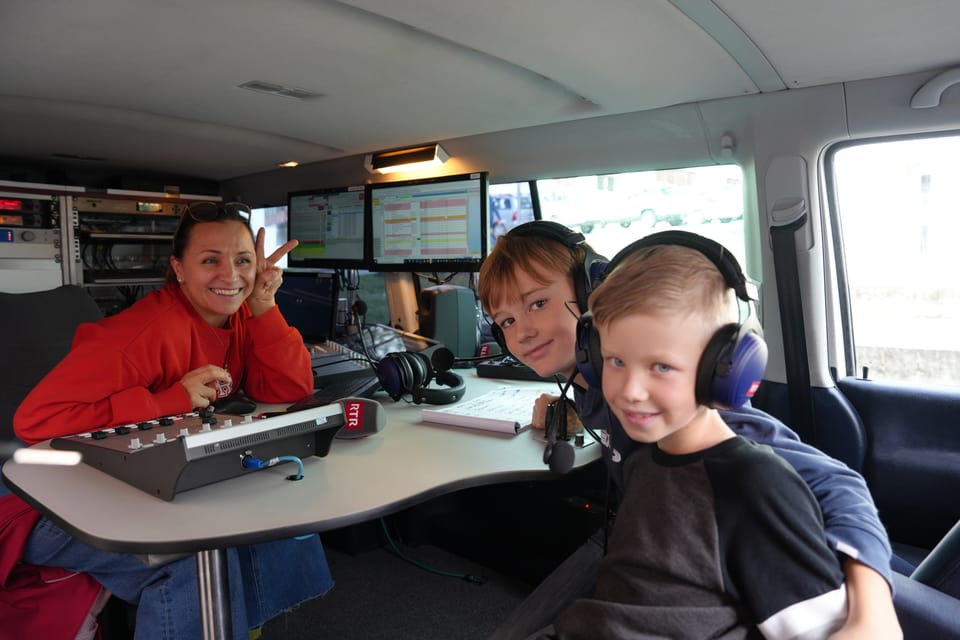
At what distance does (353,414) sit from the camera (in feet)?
5.10

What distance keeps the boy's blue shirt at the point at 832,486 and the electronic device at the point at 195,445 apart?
636 millimetres

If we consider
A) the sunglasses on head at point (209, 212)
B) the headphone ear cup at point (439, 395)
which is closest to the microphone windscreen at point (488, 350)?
the headphone ear cup at point (439, 395)

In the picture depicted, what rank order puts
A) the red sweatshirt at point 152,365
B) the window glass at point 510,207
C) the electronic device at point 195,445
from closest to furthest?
the electronic device at point 195,445 → the red sweatshirt at point 152,365 → the window glass at point 510,207

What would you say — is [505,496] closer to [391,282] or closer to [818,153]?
[391,282]

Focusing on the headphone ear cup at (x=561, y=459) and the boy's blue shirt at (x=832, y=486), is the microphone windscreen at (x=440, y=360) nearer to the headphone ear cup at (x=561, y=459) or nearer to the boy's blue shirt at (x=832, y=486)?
the headphone ear cup at (x=561, y=459)

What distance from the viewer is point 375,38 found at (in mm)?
1803

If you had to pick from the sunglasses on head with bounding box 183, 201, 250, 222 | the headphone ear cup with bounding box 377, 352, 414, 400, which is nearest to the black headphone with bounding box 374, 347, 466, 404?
the headphone ear cup with bounding box 377, 352, 414, 400

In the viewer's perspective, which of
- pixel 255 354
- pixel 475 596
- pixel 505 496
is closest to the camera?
pixel 255 354

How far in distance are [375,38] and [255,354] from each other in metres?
0.99

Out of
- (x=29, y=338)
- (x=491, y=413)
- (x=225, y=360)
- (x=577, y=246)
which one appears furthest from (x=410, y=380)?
(x=29, y=338)

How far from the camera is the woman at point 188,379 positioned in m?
1.33

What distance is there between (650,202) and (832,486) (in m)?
2.18

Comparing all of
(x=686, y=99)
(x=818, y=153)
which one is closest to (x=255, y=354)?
(x=686, y=99)

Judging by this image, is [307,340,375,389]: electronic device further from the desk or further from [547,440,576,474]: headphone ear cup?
[547,440,576,474]: headphone ear cup
